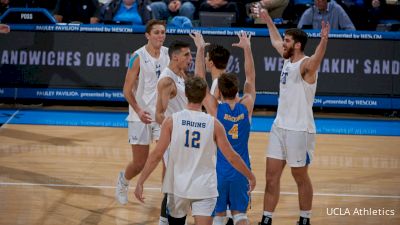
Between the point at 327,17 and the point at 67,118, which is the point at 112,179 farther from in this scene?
the point at 327,17

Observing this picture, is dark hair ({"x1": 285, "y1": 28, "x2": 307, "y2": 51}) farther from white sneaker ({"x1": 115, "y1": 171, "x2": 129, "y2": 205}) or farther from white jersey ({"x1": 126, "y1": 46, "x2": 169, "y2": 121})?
white sneaker ({"x1": 115, "y1": 171, "x2": 129, "y2": 205})

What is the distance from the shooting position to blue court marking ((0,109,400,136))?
15.5 metres

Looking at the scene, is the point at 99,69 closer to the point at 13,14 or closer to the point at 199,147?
the point at 13,14

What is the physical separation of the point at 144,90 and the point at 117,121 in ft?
18.9

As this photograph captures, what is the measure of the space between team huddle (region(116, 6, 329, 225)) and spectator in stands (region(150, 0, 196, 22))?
8.05 metres

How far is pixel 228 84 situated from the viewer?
807 cm

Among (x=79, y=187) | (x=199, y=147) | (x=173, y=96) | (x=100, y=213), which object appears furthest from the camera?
(x=79, y=187)

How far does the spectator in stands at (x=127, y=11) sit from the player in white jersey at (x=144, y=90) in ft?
24.4

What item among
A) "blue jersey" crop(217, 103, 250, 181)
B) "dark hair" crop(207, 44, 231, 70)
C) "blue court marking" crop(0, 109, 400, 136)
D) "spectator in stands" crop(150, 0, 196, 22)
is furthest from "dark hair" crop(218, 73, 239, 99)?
"spectator in stands" crop(150, 0, 196, 22)

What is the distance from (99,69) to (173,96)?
7960 mm

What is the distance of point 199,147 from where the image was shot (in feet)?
23.9

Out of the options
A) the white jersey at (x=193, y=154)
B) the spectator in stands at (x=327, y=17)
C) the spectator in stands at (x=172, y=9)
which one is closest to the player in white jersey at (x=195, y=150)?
the white jersey at (x=193, y=154)

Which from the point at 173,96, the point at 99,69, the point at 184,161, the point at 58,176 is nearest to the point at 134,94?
the point at 173,96

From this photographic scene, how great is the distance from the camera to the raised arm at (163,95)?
8805 millimetres
